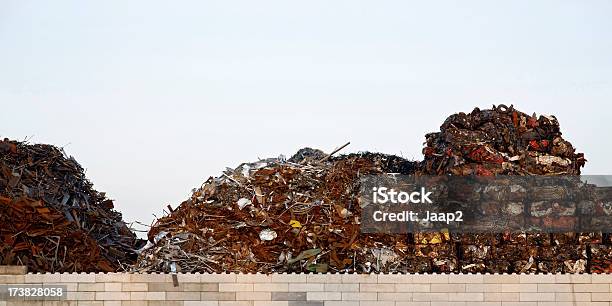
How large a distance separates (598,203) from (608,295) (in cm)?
181

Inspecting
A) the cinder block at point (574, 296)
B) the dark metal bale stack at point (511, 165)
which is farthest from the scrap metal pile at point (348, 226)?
the cinder block at point (574, 296)

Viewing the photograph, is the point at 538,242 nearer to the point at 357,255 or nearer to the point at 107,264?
the point at 357,255

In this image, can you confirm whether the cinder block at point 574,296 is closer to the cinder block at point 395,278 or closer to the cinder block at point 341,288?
the cinder block at point 395,278

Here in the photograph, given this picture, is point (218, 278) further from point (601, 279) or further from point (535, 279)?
point (601, 279)

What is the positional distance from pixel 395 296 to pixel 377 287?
0.90 feet

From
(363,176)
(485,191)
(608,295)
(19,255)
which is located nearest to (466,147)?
(485,191)

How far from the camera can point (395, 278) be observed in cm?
1226

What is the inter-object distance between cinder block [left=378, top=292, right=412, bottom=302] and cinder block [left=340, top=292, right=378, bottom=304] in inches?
3.2

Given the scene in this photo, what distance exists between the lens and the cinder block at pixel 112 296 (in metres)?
12.5

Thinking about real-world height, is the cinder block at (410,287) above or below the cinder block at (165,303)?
above

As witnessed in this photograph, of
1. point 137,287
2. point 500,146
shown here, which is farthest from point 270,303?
point 500,146

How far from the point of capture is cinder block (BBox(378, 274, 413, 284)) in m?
12.2

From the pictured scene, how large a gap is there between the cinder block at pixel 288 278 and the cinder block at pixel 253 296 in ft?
0.73

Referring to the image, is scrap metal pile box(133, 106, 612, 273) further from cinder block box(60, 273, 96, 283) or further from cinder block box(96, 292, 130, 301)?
cinder block box(60, 273, 96, 283)
